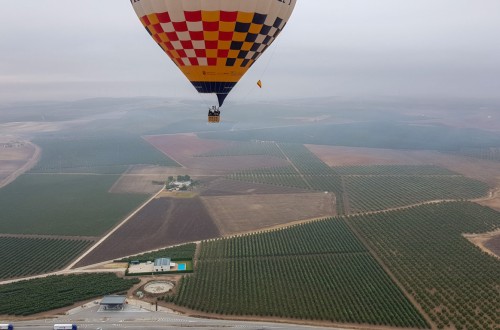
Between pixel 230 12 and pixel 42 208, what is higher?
pixel 230 12

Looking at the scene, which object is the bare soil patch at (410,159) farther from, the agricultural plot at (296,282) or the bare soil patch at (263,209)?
the agricultural plot at (296,282)

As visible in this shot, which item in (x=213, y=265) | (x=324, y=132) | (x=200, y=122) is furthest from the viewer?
(x=200, y=122)

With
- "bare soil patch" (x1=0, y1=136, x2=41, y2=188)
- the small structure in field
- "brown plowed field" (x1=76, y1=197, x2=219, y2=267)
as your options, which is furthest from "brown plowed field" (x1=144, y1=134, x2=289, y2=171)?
the small structure in field

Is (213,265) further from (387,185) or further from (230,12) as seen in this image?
(387,185)

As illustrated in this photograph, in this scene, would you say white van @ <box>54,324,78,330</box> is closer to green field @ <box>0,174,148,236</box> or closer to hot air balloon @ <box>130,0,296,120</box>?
hot air balloon @ <box>130,0,296,120</box>

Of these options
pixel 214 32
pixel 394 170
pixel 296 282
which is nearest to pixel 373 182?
pixel 394 170

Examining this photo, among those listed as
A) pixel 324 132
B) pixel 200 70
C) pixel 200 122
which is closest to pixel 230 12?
pixel 200 70
